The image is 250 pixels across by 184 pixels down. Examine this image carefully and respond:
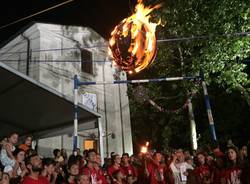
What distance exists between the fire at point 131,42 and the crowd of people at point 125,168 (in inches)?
90.9

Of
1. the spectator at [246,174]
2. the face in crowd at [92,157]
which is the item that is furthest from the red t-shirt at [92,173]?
the spectator at [246,174]

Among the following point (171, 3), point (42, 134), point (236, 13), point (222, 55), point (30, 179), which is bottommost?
point (30, 179)

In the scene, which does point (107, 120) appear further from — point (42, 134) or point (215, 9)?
point (215, 9)

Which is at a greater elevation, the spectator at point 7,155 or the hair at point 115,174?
the spectator at point 7,155

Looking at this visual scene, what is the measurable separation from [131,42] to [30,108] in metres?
4.21

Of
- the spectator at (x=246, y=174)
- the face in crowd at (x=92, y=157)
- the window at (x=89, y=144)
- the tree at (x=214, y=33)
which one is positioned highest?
the tree at (x=214, y=33)

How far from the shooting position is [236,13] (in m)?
14.3

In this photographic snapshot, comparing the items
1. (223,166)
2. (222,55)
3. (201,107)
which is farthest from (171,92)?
(223,166)

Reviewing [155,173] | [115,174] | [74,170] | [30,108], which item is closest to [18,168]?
[74,170]

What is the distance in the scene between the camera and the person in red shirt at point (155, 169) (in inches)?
377

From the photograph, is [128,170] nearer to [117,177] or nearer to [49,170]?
[117,177]

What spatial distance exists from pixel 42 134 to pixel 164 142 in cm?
1759

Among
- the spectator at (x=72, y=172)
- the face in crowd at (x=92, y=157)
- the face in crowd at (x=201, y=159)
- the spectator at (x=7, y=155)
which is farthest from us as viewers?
the face in crowd at (x=201, y=159)

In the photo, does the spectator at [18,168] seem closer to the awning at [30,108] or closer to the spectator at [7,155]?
the spectator at [7,155]
